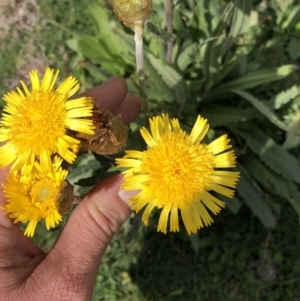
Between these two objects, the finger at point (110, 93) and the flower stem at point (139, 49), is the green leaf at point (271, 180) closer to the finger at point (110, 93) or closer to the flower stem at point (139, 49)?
the finger at point (110, 93)

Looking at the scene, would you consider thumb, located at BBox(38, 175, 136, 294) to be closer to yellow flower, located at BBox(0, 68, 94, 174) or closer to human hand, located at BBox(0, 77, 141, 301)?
human hand, located at BBox(0, 77, 141, 301)

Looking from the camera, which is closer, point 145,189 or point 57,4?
point 145,189

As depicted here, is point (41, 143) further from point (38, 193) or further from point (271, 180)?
point (271, 180)

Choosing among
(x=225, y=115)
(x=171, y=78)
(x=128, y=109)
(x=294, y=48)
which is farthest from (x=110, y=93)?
(x=294, y=48)

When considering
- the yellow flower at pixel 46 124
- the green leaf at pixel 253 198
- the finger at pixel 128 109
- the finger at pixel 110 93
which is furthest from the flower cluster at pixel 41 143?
the green leaf at pixel 253 198

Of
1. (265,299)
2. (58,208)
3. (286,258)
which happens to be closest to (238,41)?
(286,258)

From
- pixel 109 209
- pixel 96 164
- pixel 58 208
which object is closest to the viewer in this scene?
pixel 58 208

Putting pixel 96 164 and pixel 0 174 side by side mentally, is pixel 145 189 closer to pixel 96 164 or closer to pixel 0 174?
pixel 0 174
